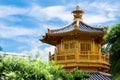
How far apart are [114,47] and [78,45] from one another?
18.6 meters

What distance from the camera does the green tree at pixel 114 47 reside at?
46.9ft

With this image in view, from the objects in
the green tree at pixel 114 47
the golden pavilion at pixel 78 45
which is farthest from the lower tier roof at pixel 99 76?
the green tree at pixel 114 47

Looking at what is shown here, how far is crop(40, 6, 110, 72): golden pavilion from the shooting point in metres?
32.4

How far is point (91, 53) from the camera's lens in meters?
33.1

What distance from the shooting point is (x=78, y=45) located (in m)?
33.1

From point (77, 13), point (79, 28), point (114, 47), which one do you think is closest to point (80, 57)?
point (79, 28)

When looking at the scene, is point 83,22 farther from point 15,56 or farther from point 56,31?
point 15,56

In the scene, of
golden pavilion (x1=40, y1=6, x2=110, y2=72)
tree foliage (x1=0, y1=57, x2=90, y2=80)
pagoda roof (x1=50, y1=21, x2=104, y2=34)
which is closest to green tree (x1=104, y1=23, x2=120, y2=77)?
tree foliage (x1=0, y1=57, x2=90, y2=80)

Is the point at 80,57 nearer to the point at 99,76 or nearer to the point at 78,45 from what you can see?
the point at 78,45

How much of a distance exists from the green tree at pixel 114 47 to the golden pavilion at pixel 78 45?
17.1 metres

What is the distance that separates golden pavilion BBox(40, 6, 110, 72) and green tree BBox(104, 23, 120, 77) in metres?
17.1

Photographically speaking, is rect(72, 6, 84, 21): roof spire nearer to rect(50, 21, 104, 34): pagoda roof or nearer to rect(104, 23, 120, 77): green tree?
rect(50, 21, 104, 34): pagoda roof

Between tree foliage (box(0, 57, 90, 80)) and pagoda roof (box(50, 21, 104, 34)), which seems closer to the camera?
tree foliage (box(0, 57, 90, 80))

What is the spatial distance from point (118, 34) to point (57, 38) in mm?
19109
